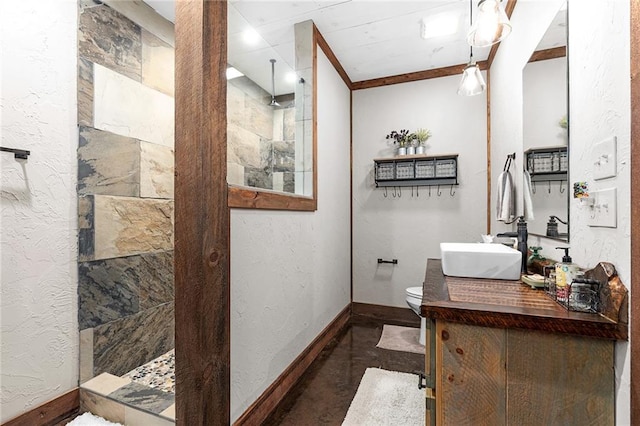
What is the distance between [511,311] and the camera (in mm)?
1012

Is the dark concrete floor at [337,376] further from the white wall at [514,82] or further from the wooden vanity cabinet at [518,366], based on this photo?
the white wall at [514,82]

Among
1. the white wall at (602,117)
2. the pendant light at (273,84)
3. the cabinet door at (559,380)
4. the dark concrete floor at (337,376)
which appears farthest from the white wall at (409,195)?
the cabinet door at (559,380)

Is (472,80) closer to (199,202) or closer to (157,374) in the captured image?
(199,202)

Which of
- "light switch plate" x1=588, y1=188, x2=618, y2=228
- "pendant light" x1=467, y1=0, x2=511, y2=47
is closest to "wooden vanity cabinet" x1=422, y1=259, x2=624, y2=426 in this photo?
"light switch plate" x1=588, y1=188, x2=618, y2=228

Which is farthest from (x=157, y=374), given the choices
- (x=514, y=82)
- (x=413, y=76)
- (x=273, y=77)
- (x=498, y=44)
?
(x=498, y=44)

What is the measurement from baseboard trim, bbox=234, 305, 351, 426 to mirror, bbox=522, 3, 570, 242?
67.4 inches

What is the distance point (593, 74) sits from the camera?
1.10 m

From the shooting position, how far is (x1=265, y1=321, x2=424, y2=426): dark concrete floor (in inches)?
67.9

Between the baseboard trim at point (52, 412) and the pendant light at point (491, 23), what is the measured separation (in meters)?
2.95

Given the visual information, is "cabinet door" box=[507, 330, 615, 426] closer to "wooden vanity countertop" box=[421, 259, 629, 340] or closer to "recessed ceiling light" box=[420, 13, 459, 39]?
"wooden vanity countertop" box=[421, 259, 629, 340]

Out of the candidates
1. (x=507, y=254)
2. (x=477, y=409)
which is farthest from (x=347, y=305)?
(x=477, y=409)

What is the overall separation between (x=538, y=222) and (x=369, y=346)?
64.4 inches

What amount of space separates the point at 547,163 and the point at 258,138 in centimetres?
264

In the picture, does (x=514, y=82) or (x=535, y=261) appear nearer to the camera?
(x=535, y=261)
